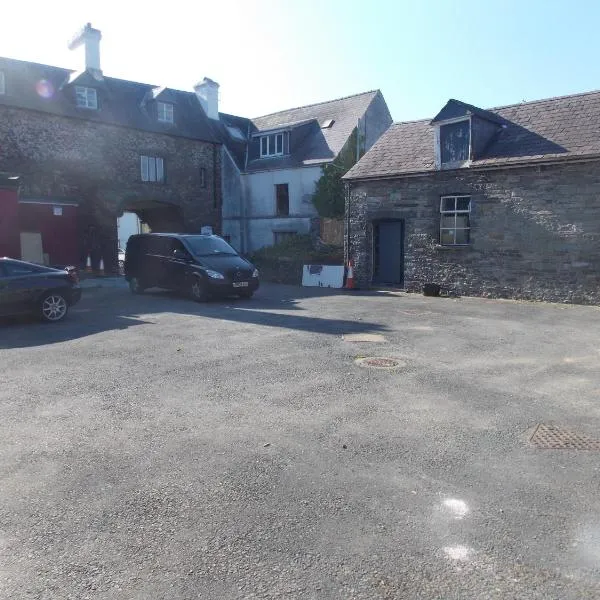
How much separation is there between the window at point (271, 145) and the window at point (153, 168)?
6442mm

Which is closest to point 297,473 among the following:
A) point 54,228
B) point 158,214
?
point 54,228

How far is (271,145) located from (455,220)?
58.6 feet

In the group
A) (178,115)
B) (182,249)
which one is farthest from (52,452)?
(178,115)

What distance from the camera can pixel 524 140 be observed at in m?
16.1

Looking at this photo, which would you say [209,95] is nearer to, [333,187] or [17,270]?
[333,187]

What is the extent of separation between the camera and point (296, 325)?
36.3ft

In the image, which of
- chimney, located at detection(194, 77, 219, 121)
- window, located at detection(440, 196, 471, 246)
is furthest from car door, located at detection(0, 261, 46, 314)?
chimney, located at detection(194, 77, 219, 121)

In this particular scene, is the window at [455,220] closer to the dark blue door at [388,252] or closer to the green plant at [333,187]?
the dark blue door at [388,252]

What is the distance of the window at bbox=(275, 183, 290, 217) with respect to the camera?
3073cm

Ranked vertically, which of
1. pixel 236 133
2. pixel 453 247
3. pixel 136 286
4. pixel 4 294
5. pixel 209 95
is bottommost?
pixel 136 286

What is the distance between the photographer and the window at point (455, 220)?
16.9 meters

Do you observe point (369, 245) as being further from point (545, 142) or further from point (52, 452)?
point (52, 452)

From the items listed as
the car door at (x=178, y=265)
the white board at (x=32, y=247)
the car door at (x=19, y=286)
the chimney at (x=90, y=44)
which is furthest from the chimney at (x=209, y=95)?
the car door at (x=19, y=286)

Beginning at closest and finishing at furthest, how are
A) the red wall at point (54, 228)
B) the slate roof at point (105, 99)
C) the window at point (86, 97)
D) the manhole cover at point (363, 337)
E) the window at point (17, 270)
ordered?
the manhole cover at point (363, 337) → the window at point (17, 270) → the red wall at point (54, 228) → the slate roof at point (105, 99) → the window at point (86, 97)
